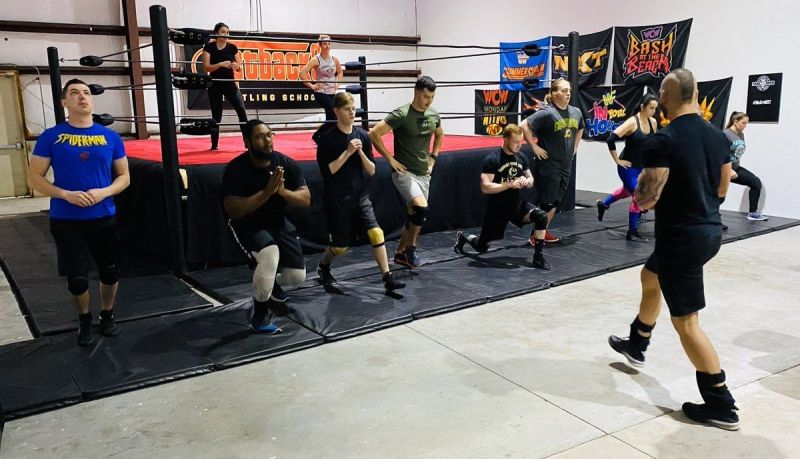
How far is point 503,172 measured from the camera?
4582mm

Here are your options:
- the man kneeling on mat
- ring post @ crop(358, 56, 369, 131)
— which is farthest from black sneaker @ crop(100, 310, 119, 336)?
ring post @ crop(358, 56, 369, 131)

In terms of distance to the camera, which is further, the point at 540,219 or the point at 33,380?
the point at 540,219

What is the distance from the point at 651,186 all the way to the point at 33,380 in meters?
2.79

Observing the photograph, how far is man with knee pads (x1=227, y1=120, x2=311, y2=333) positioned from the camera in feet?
10.7

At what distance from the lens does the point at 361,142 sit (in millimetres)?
4008

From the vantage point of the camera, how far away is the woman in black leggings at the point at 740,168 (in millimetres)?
6133

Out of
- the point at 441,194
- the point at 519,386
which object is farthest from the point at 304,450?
the point at 441,194

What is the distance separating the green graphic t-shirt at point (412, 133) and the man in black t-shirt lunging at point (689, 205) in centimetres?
223

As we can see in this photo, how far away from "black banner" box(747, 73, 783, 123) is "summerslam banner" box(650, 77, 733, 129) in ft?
0.82

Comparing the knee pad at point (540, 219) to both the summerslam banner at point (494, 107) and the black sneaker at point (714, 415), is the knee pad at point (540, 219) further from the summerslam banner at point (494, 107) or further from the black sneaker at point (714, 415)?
the summerslam banner at point (494, 107)

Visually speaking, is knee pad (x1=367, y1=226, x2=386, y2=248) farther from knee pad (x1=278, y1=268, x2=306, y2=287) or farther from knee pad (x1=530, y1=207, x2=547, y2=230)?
knee pad (x1=530, y1=207, x2=547, y2=230)

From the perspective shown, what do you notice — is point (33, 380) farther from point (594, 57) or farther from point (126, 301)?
point (594, 57)

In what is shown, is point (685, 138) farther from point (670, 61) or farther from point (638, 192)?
point (670, 61)

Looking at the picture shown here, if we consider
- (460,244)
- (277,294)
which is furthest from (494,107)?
(277,294)
